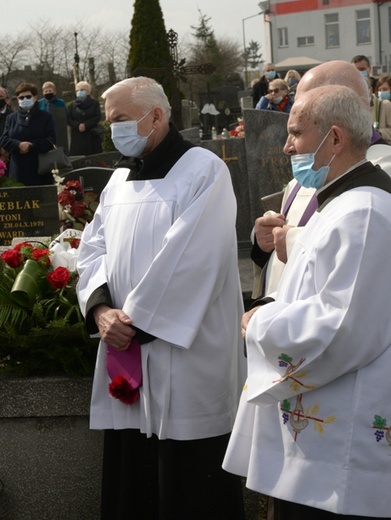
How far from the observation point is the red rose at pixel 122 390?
3.93 m

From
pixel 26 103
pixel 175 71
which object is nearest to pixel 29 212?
pixel 26 103

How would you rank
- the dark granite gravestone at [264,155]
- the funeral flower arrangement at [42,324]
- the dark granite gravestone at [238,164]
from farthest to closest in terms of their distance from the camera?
the dark granite gravestone at [238,164], the dark granite gravestone at [264,155], the funeral flower arrangement at [42,324]

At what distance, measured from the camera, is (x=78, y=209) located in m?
6.70

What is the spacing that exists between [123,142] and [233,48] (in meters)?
65.8

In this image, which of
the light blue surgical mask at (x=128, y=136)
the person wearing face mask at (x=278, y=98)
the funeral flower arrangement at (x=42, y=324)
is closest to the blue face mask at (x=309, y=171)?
the light blue surgical mask at (x=128, y=136)

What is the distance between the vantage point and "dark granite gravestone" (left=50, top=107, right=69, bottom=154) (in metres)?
16.3

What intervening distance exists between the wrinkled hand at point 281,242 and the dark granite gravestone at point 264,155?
628cm

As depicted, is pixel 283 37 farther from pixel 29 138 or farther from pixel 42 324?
pixel 42 324

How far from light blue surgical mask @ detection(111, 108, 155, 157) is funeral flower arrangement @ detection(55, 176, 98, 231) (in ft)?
8.85

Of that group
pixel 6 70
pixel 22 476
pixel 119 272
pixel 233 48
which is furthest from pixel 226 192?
pixel 233 48

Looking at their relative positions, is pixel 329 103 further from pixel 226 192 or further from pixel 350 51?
pixel 350 51

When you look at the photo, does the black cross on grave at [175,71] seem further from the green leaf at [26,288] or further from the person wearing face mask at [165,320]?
the person wearing face mask at [165,320]

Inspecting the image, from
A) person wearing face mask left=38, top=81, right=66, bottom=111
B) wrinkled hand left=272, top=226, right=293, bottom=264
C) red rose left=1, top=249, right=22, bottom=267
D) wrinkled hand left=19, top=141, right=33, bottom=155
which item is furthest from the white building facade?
wrinkled hand left=272, top=226, right=293, bottom=264

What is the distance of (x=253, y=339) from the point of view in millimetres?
2979
